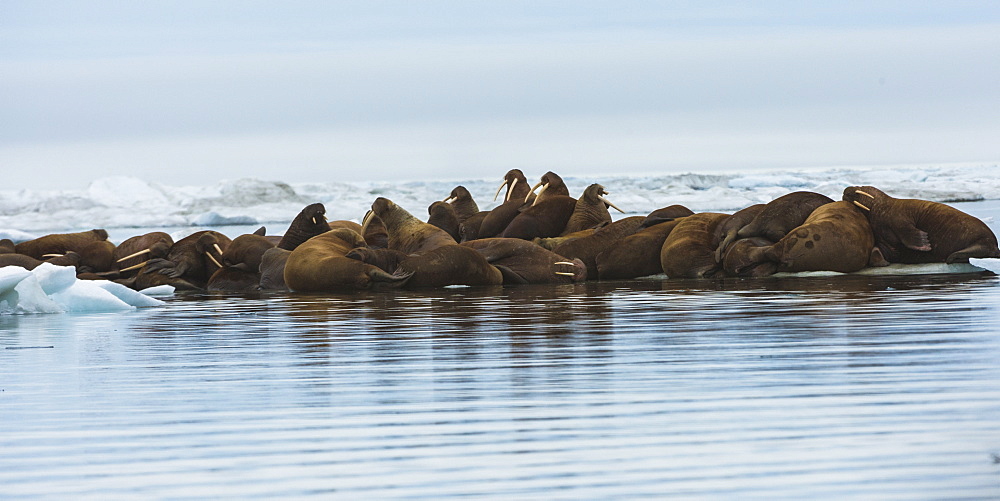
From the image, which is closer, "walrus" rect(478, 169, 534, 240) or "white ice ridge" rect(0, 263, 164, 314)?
"white ice ridge" rect(0, 263, 164, 314)

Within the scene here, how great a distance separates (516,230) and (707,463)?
1124 cm

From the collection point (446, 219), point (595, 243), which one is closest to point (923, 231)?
Result: point (595, 243)

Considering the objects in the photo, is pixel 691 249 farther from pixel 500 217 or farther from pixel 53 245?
pixel 53 245

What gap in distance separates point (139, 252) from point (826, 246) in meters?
7.96

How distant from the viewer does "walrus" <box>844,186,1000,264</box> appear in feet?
39.6

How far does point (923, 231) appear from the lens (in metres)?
12.3

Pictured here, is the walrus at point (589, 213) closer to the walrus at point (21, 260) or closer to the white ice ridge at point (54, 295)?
the white ice ridge at point (54, 295)

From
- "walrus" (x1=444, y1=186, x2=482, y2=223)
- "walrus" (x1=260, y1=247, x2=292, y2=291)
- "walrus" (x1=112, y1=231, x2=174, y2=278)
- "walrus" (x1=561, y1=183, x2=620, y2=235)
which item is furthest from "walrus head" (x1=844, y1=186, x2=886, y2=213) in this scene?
"walrus" (x1=112, y1=231, x2=174, y2=278)

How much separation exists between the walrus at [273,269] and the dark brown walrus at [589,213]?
138 inches

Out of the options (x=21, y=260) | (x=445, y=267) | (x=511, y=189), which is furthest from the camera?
(x=511, y=189)

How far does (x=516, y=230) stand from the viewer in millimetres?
14789

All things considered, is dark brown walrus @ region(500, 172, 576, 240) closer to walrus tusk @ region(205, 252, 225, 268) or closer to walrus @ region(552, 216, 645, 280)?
walrus @ region(552, 216, 645, 280)

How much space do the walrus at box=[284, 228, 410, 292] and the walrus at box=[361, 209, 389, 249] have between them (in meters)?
1.13

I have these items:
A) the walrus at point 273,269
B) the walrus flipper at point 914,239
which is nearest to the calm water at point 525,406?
the walrus flipper at point 914,239
